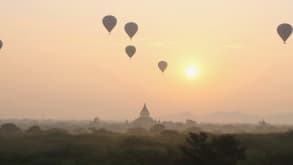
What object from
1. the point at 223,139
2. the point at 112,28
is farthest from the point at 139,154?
the point at 112,28

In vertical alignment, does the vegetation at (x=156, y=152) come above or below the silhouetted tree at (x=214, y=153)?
above

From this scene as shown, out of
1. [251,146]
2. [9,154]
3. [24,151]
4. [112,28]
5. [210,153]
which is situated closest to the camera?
[210,153]

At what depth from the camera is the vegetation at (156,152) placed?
47.4m

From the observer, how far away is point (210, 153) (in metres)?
46.1

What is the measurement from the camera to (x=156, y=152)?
67.6 metres

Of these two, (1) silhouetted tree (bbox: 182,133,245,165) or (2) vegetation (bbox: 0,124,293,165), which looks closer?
(1) silhouetted tree (bbox: 182,133,245,165)

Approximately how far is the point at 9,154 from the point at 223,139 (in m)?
27.9

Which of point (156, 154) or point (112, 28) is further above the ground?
point (112, 28)

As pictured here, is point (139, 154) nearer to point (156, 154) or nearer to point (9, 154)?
point (156, 154)

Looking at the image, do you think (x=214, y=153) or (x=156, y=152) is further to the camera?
(x=156, y=152)

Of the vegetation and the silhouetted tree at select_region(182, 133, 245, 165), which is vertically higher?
the vegetation

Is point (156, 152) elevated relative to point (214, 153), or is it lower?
elevated

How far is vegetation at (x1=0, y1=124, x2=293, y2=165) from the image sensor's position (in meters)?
47.4

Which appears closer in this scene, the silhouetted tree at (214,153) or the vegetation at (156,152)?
the silhouetted tree at (214,153)
